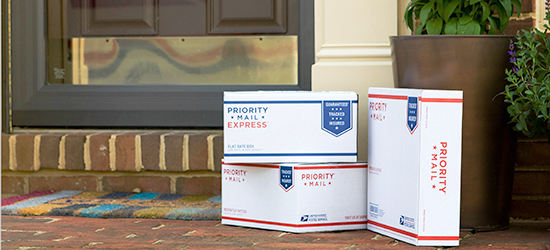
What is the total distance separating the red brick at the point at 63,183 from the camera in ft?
6.61

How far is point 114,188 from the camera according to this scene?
2008 millimetres

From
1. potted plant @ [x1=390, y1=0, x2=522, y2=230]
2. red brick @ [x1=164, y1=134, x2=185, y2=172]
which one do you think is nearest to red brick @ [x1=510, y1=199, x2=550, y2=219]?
potted plant @ [x1=390, y1=0, x2=522, y2=230]

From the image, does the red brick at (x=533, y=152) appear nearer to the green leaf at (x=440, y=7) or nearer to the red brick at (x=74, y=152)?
the green leaf at (x=440, y=7)

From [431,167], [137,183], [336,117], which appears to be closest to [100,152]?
[137,183]

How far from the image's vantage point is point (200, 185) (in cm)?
196

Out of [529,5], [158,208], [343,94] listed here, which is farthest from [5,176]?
[529,5]

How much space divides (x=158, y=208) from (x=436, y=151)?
0.94 m

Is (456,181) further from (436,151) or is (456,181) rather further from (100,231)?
(100,231)

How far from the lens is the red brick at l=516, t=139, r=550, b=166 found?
5.33 ft

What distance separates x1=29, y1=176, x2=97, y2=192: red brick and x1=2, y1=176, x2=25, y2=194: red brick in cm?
4

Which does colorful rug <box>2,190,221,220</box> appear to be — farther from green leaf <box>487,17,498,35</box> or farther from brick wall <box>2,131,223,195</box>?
green leaf <box>487,17,498,35</box>

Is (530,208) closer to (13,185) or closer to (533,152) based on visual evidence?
(533,152)

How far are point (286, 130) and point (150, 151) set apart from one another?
0.73 metres

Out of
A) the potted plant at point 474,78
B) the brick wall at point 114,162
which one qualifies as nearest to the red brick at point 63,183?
the brick wall at point 114,162
